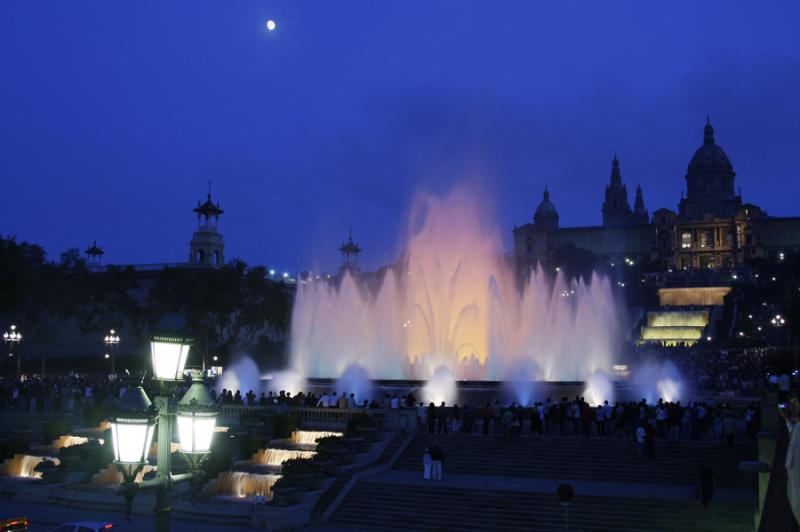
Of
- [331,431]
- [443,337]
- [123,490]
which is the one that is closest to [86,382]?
[443,337]

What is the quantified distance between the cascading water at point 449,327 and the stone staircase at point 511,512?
17.9 meters

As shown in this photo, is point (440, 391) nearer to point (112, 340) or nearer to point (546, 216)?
point (112, 340)

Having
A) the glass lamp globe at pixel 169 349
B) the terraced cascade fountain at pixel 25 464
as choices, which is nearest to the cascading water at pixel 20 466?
the terraced cascade fountain at pixel 25 464

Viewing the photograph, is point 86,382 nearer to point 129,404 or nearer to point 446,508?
point 446,508

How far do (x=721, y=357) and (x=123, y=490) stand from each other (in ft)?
188

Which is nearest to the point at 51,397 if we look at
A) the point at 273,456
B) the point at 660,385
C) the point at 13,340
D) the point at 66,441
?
the point at 66,441

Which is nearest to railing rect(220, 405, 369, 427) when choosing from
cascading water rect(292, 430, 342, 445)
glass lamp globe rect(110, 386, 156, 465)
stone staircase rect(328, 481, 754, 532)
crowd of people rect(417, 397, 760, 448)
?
cascading water rect(292, 430, 342, 445)

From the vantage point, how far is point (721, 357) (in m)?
59.9

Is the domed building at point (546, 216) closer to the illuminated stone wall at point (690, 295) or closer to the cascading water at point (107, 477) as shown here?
the illuminated stone wall at point (690, 295)

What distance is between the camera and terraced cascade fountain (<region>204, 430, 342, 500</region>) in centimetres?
2733

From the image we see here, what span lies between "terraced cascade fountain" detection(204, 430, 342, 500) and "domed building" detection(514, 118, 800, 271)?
376 feet

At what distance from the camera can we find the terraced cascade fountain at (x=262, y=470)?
27.3 metres

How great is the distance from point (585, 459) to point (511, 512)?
472 cm

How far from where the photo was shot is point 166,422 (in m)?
8.90
